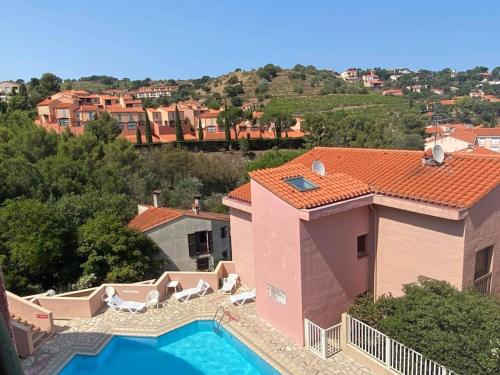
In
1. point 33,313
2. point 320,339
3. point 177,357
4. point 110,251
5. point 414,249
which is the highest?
point 414,249

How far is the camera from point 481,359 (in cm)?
980

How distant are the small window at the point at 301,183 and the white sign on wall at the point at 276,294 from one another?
381 cm

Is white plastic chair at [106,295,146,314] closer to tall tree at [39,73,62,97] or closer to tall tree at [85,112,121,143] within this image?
tall tree at [85,112,121,143]

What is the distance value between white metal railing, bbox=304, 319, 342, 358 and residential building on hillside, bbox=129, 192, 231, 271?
1289 cm

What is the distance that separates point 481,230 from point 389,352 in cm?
490

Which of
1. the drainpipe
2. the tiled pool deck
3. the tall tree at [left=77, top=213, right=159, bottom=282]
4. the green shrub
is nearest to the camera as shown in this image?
the green shrub

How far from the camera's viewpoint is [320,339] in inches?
547

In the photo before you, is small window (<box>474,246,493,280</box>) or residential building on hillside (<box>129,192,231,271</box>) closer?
small window (<box>474,246,493,280</box>)

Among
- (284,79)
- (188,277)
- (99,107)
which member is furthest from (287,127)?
(284,79)

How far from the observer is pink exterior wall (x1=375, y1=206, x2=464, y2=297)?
1312 centimetres

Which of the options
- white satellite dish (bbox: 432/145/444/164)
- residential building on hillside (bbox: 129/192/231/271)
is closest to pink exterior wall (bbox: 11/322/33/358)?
residential building on hillside (bbox: 129/192/231/271)

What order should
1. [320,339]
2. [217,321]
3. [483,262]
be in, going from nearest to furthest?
[320,339] < [483,262] < [217,321]

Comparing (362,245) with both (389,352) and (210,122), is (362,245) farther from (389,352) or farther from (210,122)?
(210,122)

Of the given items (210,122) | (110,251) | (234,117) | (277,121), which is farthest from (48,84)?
(110,251)
